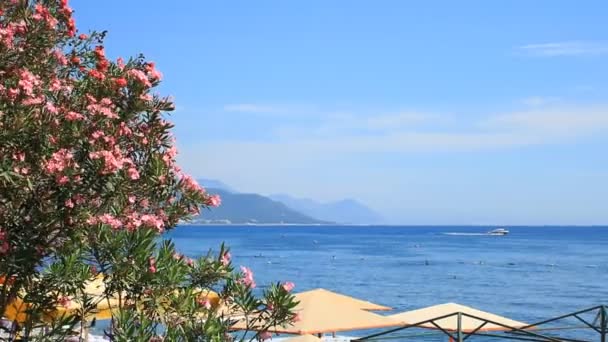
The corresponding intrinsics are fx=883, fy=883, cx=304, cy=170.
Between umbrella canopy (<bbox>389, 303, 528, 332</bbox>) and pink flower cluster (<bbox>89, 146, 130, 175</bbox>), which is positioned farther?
umbrella canopy (<bbox>389, 303, 528, 332</bbox>)

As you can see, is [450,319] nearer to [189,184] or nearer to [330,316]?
[330,316]

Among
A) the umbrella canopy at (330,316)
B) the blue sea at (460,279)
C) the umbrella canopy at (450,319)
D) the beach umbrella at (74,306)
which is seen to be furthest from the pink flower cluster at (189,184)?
the blue sea at (460,279)

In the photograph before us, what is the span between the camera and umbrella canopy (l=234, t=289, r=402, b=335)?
12.6 m

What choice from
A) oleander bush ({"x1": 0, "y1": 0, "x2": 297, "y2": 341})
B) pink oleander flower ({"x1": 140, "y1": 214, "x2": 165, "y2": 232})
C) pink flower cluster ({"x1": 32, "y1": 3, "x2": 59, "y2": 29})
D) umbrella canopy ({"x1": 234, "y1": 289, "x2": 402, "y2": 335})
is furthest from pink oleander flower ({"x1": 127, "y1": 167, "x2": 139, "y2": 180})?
umbrella canopy ({"x1": 234, "y1": 289, "x2": 402, "y2": 335})

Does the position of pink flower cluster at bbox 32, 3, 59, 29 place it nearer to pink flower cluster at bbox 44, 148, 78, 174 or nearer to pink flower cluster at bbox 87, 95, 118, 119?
pink flower cluster at bbox 87, 95, 118, 119

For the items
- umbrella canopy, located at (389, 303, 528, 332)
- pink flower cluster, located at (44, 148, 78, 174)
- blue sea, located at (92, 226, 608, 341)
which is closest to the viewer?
pink flower cluster, located at (44, 148, 78, 174)

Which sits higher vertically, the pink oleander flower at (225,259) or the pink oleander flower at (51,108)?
the pink oleander flower at (51,108)

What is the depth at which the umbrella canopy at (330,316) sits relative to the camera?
12.6 metres

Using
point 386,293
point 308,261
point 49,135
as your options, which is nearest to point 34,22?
point 49,135

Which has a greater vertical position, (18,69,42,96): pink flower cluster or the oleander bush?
(18,69,42,96): pink flower cluster

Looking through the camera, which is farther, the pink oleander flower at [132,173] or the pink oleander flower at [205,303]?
the pink oleander flower at [205,303]

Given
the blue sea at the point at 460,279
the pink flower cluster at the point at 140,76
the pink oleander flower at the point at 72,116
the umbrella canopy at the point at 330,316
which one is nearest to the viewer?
the pink oleander flower at the point at 72,116

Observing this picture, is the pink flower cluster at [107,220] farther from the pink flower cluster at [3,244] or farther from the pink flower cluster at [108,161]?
the pink flower cluster at [3,244]

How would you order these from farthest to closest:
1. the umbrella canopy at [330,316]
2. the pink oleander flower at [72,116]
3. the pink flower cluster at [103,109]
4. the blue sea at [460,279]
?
the blue sea at [460,279] < the umbrella canopy at [330,316] < the pink flower cluster at [103,109] < the pink oleander flower at [72,116]
